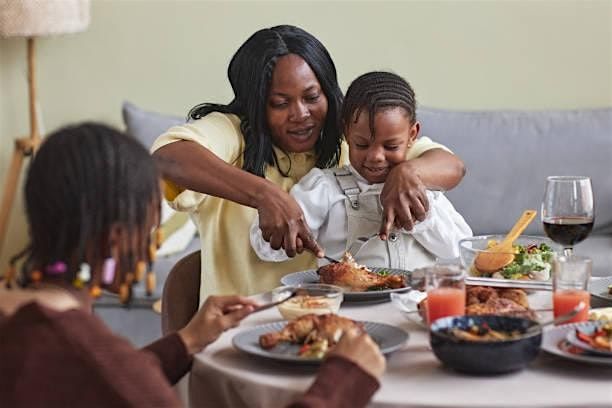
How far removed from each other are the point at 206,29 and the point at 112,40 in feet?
1.35

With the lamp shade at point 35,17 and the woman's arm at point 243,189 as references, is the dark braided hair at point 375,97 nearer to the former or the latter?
the woman's arm at point 243,189

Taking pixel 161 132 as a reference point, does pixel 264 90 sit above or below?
above

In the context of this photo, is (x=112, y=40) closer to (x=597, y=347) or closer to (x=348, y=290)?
(x=348, y=290)

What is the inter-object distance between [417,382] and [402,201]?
0.79 meters

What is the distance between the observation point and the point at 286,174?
2.62 m

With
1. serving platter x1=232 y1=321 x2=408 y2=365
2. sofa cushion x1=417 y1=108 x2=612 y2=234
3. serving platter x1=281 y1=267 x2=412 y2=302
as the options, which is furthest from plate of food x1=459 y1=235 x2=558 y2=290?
sofa cushion x1=417 y1=108 x2=612 y2=234

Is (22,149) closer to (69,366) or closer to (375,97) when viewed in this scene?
(375,97)

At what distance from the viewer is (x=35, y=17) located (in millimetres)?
4270

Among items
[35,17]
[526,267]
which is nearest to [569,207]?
[526,267]

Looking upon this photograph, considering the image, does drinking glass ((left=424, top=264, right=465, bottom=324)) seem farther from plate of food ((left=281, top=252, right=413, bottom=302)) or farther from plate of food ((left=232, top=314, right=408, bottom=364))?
plate of food ((left=281, top=252, right=413, bottom=302))

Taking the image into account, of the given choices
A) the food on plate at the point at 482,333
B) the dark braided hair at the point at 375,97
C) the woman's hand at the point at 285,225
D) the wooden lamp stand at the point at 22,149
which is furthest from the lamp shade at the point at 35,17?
the food on plate at the point at 482,333

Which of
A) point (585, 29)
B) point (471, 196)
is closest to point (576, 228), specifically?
point (471, 196)

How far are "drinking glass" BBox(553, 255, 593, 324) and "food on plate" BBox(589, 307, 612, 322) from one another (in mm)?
36

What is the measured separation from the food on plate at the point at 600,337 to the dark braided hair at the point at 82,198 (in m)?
0.69
